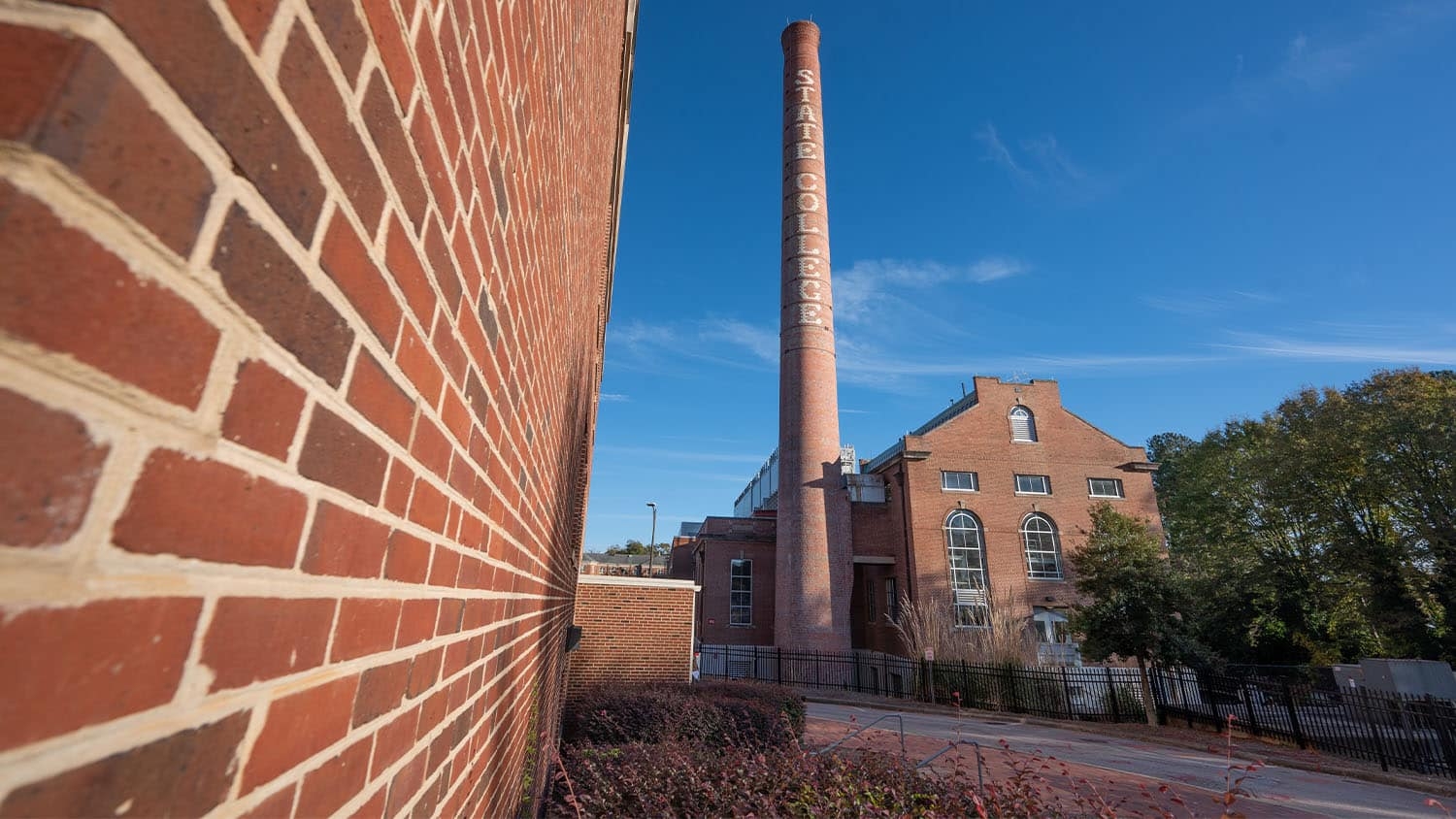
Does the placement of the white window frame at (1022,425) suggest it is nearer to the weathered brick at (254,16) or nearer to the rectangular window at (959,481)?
the rectangular window at (959,481)

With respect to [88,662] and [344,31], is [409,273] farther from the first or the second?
[88,662]

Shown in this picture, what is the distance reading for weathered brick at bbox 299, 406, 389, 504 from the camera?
652 millimetres

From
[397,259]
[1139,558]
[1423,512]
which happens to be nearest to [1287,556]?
[1423,512]

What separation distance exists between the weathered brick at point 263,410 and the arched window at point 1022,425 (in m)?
31.0

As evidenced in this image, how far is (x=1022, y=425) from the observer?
29.0 meters

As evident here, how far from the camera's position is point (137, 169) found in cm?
42

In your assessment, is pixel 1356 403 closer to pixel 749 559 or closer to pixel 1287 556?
pixel 1287 556

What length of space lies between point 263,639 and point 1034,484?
31084 mm

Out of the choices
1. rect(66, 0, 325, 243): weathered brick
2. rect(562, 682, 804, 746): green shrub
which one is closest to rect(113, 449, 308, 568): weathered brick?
rect(66, 0, 325, 243): weathered brick

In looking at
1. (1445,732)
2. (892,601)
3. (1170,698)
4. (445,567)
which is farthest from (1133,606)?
(445,567)

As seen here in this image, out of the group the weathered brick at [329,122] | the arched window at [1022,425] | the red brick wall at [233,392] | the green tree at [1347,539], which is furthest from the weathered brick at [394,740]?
the arched window at [1022,425]

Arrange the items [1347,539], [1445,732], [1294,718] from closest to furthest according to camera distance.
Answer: [1445,732]
[1294,718]
[1347,539]

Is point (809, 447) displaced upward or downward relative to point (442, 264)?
upward

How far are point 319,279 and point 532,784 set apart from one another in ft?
15.0
